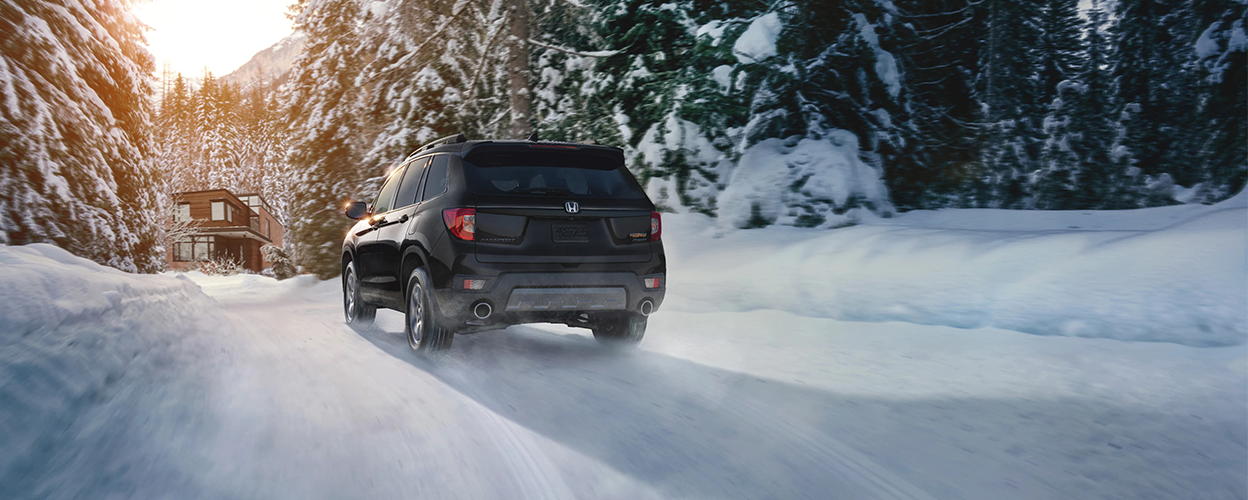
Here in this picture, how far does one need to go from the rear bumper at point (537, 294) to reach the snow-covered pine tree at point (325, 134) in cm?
1180

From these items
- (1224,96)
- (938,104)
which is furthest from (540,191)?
(1224,96)

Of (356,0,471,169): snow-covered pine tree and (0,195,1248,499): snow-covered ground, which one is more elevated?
(356,0,471,169): snow-covered pine tree

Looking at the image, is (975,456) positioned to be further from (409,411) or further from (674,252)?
(674,252)

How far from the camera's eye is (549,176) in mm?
6062

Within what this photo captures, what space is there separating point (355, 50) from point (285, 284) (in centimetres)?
555

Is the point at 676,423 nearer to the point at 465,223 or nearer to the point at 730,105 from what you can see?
the point at 465,223

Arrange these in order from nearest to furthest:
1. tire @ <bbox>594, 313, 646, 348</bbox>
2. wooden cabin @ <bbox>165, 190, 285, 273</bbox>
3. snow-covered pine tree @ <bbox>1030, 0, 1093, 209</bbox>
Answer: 1. tire @ <bbox>594, 313, 646, 348</bbox>
2. snow-covered pine tree @ <bbox>1030, 0, 1093, 209</bbox>
3. wooden cabin @ <bbox>165, 190, 285, 273</bbox>

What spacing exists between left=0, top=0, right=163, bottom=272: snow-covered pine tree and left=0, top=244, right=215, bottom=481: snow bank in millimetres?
2100

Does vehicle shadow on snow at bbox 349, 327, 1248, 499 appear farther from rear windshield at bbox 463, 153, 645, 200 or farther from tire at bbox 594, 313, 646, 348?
rear windshield at bbox 463, 153, 645, 200

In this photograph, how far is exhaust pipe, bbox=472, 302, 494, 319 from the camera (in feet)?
18.4

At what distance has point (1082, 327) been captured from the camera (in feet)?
21.2

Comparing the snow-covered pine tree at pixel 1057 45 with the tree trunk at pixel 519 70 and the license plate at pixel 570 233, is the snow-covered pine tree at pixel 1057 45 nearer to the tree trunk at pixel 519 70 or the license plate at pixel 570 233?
the tree trunk at pixel 519 70

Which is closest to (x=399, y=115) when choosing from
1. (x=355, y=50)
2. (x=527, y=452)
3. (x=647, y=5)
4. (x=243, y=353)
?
(x=355, y=50)

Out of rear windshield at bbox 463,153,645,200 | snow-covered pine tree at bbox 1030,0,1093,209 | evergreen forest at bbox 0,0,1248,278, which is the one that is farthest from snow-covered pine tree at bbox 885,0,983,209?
rear windshield at bbox 463,153,645,200
